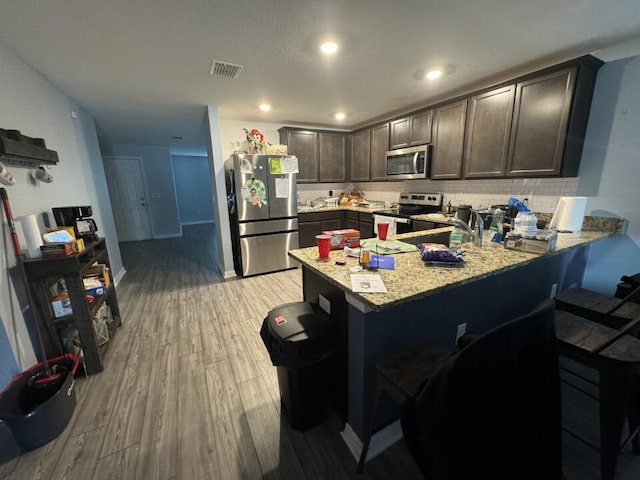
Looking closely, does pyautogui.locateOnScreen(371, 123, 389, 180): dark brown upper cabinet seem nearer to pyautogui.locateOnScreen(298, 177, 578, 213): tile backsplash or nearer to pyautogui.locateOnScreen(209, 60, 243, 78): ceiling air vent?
pyautogui.locateOnScreen(298, 177, 578, 213): tile backsplash

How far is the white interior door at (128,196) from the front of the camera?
5.96 meters

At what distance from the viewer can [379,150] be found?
3998 millimetres

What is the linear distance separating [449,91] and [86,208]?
4.00 metres

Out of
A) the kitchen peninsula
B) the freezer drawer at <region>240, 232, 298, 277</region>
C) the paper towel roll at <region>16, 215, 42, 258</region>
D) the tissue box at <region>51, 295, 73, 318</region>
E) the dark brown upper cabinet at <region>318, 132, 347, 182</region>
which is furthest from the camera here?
the dark brown upper cabinet at <region>318, 132, 347, 182</region>

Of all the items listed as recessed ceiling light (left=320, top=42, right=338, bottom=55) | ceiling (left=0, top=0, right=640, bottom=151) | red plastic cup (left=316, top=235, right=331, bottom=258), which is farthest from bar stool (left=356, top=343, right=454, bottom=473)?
recessed ceiling light (left=320, top=42, right=338, bottom=55)

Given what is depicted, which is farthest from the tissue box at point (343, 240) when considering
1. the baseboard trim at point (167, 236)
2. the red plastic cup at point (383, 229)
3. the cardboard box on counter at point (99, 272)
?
the baseboard trim at point (167, 236)

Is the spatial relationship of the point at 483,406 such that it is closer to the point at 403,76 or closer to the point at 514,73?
the point at 403,76

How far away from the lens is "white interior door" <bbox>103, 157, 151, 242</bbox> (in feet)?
19.6

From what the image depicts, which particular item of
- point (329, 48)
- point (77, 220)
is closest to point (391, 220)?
point (329, 48)

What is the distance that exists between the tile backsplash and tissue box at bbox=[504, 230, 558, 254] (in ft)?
4.31

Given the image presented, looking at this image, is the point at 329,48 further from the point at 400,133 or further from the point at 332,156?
the point at 332,156

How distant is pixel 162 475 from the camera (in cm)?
120

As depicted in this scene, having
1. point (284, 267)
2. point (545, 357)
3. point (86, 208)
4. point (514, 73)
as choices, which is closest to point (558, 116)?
point (514, 73)

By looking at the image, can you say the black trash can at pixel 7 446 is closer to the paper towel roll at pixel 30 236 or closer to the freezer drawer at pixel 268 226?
the paper towel roll at pixel 30 236
